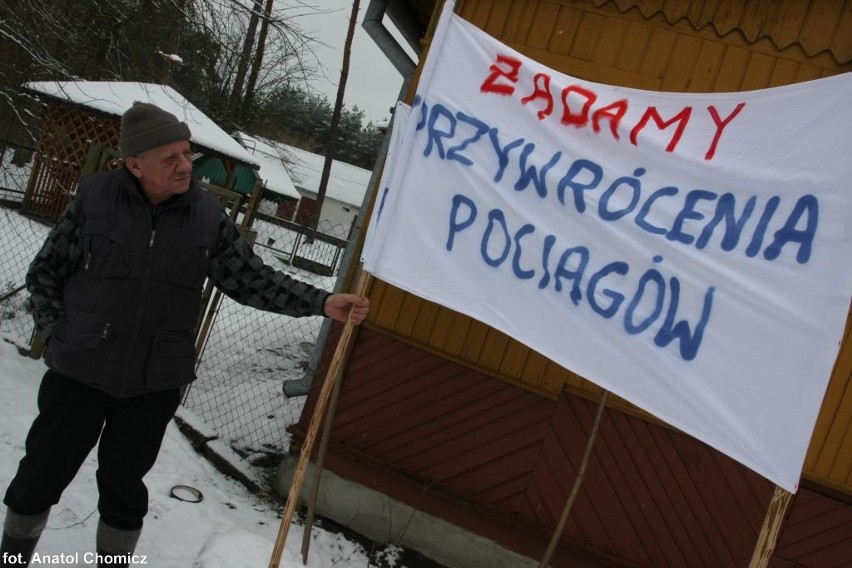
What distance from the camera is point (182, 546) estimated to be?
3.11 m

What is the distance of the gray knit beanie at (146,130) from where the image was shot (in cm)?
212

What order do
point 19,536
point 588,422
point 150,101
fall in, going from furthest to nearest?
point 150,101, point 588,422, point 19,536

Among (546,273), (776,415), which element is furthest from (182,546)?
(776,415)

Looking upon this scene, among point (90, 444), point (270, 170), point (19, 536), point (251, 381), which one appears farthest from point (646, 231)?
point (270, 170)

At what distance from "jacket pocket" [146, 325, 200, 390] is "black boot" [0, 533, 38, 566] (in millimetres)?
749

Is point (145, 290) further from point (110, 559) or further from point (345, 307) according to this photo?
point (110, 559)

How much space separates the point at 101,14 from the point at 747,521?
249 inches

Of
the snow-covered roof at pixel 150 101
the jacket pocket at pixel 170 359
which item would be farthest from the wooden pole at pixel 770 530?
the snow-covered roof at pixel 150 101

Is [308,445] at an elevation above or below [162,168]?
below

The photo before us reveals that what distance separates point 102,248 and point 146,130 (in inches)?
17.1

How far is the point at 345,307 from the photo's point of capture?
240cm

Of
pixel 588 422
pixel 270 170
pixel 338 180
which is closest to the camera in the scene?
pixel 588 422

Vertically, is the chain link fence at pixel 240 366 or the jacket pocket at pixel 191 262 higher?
the jacket pocket at pixel 191 262

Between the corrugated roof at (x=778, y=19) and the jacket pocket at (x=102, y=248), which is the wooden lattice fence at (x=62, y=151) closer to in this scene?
the jacket pocket at (x=102, y=248)
